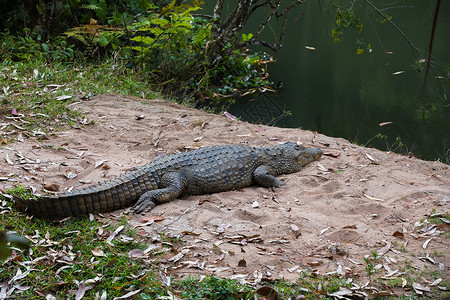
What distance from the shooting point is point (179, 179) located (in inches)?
179

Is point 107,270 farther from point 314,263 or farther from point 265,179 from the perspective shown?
point 265,179

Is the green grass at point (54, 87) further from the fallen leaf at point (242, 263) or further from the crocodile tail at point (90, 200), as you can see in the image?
the fallen leaf at point (242, 263)

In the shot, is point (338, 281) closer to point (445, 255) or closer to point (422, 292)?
point (422, 292)

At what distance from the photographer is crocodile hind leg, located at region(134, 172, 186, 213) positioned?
13.8 ft

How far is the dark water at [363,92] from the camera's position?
367 inches

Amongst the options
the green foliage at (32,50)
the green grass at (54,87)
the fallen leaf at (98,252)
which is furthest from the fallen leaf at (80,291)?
the green foliage at (32,50)

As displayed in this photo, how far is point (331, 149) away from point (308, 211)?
7.01ft

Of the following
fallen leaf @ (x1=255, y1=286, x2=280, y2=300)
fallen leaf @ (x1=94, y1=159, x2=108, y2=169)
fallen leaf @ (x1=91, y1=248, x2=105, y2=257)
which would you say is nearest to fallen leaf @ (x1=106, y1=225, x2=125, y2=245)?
fallen leaf @ (x1=91, y1=248, x2=105, y2=257)

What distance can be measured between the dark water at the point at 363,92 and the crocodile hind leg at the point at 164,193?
4.55 m

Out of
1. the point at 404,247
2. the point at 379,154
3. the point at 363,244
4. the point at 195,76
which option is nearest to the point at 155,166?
the point at 363,244

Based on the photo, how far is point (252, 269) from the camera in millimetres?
3195

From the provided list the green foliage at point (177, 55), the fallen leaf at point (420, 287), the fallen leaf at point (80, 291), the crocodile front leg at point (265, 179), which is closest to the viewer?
the fallen leaf at point (80, 291)

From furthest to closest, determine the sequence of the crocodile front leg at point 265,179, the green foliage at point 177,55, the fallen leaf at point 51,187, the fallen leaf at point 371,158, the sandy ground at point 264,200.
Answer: the green foliage at point 177,55 → the fallen leaf at point 371,158 → the crocodile front leg at point 265,179 → the fallen leaf at point 51,187 → the sandy ground at point 264,200

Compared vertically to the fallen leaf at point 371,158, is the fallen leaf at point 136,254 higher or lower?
higher
